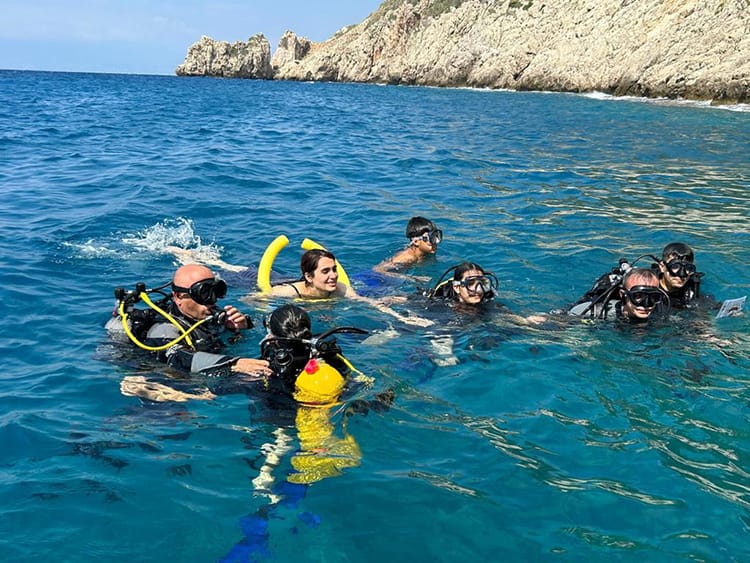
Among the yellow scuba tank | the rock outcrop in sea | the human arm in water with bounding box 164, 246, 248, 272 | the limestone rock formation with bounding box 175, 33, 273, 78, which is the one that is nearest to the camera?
the yellow scuba tank

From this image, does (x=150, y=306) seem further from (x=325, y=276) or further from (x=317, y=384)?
(x=325, y=276)

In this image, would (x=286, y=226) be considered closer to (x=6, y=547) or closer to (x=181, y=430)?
(x=181, y=430)

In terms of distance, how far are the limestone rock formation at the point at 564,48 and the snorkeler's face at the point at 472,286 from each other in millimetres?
38380

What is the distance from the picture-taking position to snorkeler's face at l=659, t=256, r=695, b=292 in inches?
266

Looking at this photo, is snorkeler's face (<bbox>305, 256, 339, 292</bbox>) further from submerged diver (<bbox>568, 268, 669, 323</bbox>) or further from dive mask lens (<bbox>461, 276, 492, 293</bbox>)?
submerged diver (<bbox>568, 268, 669, 323</bbox>)

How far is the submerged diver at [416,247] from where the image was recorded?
29.9ft

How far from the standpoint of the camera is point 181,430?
4.67 meters

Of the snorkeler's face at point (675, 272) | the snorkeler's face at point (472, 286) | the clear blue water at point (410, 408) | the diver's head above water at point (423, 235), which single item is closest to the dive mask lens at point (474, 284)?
the snorkeler's face at point (472, 286)

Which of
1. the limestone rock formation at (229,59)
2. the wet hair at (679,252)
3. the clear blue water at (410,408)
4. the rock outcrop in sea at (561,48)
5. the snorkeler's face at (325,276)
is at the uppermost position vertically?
the limestone rock formation at (229,59)

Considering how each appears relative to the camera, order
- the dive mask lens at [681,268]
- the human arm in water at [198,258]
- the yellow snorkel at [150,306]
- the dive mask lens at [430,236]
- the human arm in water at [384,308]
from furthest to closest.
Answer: the dive mask lens at [430,236]
the human arm in water at [198,258]
the human arm in water at [384,308]
the dive mask lens at [681,268]
the yellow snorkel at [150,306]

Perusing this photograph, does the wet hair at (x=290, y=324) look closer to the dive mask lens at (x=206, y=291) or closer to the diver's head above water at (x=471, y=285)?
the dive mask lens at (x=206, y=291)

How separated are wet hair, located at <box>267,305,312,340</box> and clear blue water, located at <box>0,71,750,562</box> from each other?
0.64 metres

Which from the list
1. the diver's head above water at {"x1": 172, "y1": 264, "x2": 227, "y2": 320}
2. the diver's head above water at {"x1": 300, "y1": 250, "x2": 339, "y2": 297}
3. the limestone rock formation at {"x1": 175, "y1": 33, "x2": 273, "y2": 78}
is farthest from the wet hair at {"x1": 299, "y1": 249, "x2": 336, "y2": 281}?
the limestone rock formation at {"x1": 175, "y1": 33, "x2": 273, "y2": 78}

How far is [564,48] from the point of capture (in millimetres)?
61469
